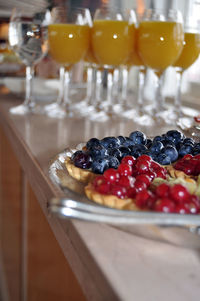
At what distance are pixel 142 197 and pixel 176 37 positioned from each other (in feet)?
2.41

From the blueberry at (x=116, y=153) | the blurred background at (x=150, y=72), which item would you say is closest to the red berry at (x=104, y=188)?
the blueberry at (x=116, y=153)

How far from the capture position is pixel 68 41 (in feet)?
3.61

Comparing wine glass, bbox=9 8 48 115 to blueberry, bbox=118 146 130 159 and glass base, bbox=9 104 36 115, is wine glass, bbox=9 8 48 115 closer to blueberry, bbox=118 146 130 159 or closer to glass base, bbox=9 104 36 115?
glass base, bbox=9 104 36 115

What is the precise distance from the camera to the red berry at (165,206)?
0.34 m

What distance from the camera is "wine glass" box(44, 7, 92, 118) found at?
1093 millimetres

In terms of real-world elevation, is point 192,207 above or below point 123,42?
below

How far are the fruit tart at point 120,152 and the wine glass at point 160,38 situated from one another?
42 centimetres

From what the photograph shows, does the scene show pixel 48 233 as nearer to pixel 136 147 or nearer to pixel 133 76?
pixel 136 147

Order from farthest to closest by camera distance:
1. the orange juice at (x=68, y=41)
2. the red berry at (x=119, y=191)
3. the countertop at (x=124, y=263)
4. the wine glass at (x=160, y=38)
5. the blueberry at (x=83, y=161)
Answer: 1. the orange juice at (x=68, y=41)
2. the wine glass at (x=160, y=38)
3. the blueberry at (x=83, y=161)
4. the red berry at (x=119, y=191)
5. the countertop at (x=124, y=263)

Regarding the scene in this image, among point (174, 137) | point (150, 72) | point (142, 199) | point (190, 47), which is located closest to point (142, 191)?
point (142, 199)

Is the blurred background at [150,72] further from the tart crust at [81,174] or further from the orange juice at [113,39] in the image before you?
the tart crust at [81,174]

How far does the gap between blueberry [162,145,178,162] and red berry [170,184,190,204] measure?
0.17 m

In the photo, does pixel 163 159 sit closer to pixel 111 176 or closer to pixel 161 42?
pixel 111 176

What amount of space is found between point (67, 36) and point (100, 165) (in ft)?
2.38
